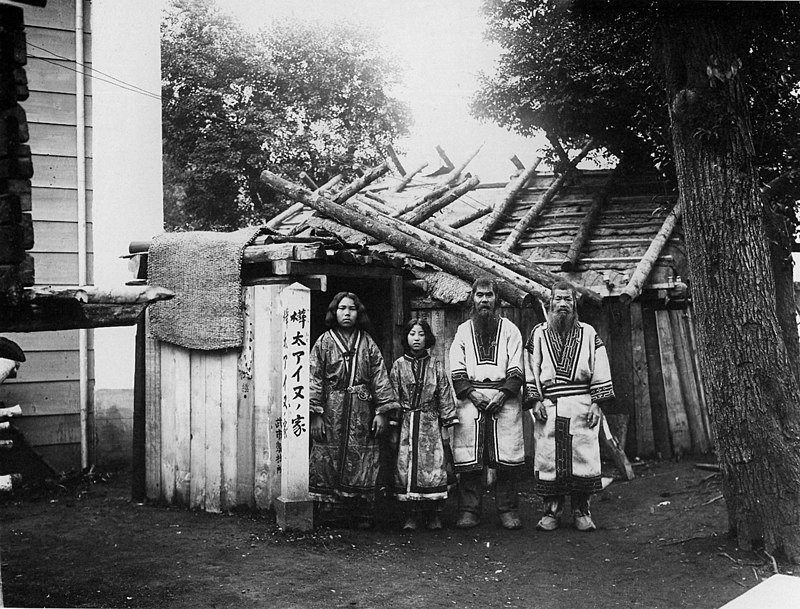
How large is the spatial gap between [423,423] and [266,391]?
964mm

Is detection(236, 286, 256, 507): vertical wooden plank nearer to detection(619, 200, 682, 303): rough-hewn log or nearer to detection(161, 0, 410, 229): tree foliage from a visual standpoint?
detection(161, 0, 410, 229): tree foliage

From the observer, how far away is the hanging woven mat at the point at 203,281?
484 cm

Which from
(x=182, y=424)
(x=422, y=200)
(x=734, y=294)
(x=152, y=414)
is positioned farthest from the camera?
(x=422, y=200)

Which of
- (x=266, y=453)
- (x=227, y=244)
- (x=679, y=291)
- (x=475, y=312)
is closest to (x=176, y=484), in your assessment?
(x=266, y=453)

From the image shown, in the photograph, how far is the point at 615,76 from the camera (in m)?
4.77

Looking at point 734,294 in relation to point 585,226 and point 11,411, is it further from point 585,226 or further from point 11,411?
point 11,411

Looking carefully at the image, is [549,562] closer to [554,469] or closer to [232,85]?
[554,469]

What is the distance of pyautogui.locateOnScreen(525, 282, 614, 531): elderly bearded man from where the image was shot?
438 centimetres

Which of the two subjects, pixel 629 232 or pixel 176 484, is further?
pixel 629 232

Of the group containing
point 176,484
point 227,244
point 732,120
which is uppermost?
point 732,120

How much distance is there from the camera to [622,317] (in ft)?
18.4

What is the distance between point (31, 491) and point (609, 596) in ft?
11.0

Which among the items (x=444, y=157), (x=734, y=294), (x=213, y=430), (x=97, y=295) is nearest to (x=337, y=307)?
(x=213, y=430)

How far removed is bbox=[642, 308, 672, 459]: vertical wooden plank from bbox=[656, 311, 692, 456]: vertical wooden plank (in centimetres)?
3
